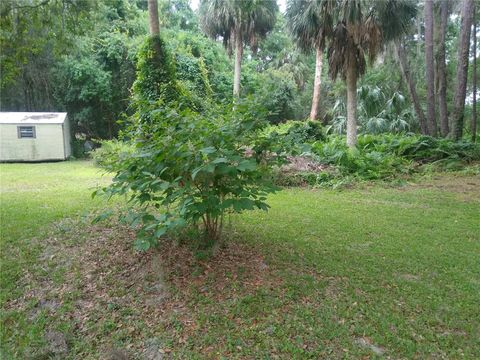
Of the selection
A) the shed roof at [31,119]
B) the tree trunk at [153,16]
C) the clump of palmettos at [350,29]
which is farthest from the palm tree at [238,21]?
the shed roof at [31,119]

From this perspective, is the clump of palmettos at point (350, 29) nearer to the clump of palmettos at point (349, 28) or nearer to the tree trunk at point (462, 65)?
the clump of palmettos at point (349, 28)

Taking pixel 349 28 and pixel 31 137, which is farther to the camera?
pixel 31 137

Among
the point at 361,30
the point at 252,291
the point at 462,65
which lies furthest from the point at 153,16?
the point at 462,65

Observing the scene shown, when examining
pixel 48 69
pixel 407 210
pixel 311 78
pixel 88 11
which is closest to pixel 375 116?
pixel 311 78

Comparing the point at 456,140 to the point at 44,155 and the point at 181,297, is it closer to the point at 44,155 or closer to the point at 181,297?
the point at 181,297

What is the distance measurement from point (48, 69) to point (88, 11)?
46.3 ft

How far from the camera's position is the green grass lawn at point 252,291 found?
272cm

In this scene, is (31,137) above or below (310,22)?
below

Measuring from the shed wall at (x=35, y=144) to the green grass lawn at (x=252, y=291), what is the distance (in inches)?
464

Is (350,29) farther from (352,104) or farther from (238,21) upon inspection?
(238,21)

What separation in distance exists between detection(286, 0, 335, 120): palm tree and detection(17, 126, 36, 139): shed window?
465 inches

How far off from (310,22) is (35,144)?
12521 mm

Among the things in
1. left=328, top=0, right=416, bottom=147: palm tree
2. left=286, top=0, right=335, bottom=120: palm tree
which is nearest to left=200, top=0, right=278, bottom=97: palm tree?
left=286, top=0, right=335, bottom=120: palm tree

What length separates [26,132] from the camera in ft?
52.0
